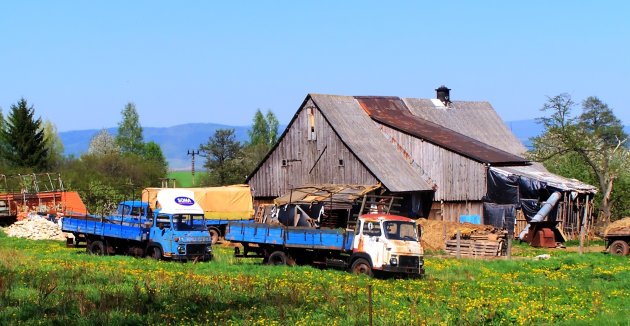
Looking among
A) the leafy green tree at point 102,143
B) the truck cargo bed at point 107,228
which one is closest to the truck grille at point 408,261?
the truck cargo bed at point 107,228

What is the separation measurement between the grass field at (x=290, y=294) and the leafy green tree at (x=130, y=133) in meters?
116

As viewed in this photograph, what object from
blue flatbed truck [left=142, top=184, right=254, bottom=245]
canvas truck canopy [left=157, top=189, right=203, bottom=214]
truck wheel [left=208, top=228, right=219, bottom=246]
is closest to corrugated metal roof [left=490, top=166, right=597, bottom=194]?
blue flatbed truck [left=142, top=184, right=254, bottom=245]

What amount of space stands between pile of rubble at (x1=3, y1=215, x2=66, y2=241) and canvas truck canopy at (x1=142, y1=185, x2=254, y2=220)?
6175mm

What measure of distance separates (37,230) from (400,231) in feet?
85.5

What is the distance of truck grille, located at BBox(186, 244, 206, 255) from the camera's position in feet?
108

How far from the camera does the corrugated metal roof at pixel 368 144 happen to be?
50.6m

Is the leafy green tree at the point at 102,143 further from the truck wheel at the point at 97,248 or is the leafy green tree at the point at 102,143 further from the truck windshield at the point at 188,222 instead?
the truck windshield at the point at 188,222

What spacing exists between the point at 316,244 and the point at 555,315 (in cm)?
1172

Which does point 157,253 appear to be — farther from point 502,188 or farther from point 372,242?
point 502,188

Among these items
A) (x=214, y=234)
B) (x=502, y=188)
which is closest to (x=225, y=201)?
(x=214, y=234)

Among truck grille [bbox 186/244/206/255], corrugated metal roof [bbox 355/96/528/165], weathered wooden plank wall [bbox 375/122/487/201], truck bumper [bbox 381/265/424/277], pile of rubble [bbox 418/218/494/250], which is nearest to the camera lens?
truck bumper [bbox 381/265/424/277]

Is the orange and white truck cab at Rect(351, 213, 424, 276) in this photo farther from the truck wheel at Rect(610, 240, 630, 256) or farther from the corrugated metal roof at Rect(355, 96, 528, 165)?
the corrugated metal roof at Rect(355, 96, 528, 165)

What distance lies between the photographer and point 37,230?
4719cm

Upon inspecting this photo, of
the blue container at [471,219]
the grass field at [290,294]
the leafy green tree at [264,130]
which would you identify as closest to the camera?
the grass field at [290,294]
